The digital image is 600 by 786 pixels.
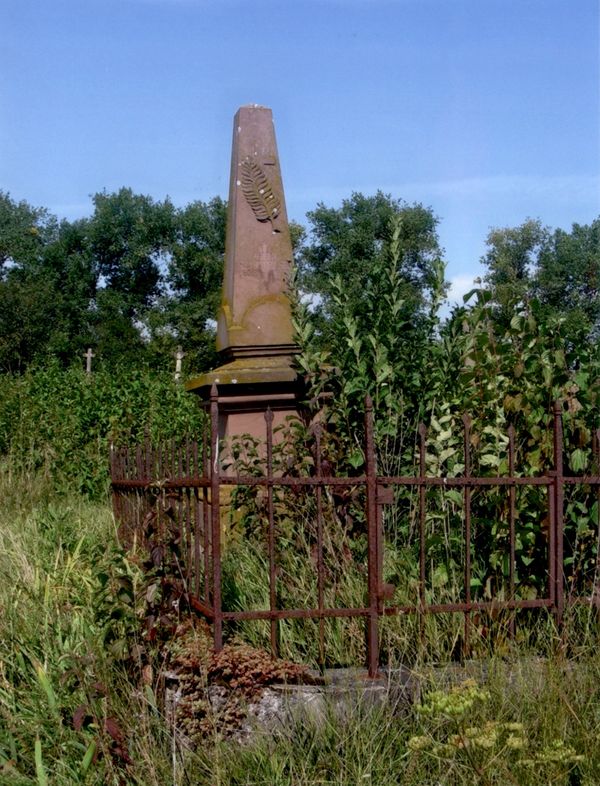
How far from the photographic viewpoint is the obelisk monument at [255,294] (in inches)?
257

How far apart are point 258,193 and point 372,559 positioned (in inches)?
143

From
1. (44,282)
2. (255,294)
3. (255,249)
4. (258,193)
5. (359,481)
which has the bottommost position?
(359,481)

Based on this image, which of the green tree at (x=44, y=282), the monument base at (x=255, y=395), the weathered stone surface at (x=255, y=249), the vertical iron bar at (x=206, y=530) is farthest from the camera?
the green tree at (x=44, y=282)

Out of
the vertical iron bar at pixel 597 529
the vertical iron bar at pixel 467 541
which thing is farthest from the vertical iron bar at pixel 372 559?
the vertical iron bar at pixel 597 529

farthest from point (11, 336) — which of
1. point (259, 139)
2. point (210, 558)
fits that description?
point (210, 558)

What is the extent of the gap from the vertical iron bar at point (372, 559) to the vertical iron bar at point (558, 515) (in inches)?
35.2

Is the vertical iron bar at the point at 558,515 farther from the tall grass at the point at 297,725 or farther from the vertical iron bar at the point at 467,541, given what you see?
the vertical iron bar at the point at 467,541

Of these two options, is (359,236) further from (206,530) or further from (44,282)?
(206,530)

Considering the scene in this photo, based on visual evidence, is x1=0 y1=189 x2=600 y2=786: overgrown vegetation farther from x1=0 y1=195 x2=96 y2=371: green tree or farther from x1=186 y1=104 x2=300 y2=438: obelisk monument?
x1=0 y1=195 x2=96 y2=371: green tree

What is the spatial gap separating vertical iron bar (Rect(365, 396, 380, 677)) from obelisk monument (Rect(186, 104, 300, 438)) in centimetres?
236

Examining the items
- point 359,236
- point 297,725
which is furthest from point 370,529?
point 359,236

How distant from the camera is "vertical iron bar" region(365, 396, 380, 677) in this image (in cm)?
402

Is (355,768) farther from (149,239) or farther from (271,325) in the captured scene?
(149,239)

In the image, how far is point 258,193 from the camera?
6.91 metres
